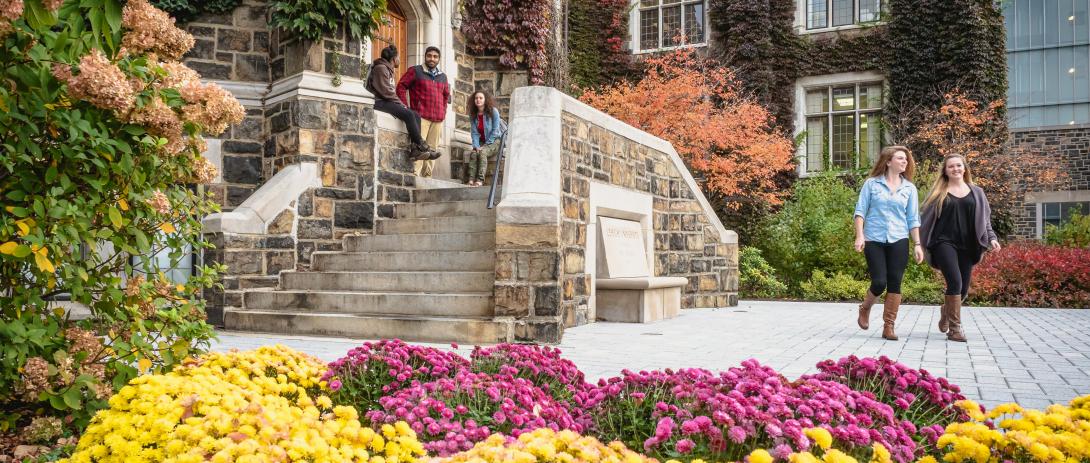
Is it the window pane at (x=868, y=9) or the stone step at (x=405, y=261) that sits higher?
the window pane at (x=868, y=9)

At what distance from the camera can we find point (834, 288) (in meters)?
13.6

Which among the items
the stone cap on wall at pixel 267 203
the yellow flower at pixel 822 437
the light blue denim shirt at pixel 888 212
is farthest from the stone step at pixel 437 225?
the yellow flower at pixel 822 437

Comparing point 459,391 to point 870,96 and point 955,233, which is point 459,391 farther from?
point 870,96

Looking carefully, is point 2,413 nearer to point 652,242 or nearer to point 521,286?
point 521,286

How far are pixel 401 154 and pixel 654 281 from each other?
323cm

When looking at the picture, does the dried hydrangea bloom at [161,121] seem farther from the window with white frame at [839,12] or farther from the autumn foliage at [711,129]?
the window with white frame at [839,12]

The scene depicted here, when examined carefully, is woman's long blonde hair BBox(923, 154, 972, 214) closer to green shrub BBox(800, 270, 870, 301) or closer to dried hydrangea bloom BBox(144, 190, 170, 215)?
dried hydrangea bloom BBox(144, 190, 170, 215)

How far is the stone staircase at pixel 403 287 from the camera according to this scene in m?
6.25

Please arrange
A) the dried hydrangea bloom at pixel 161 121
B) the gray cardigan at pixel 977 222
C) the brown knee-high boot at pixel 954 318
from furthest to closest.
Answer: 1. the gray cardigan at pixel 977 222
2. the brown knee-high boot at pixel 954 318
3. the dried hydrangea bloom at pixel 161 121

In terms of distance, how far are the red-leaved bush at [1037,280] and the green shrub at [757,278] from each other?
3.33 m

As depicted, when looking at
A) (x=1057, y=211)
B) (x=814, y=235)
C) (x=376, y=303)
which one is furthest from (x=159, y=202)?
(x=1057, y=211)

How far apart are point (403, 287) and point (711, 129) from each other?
34.8 feet

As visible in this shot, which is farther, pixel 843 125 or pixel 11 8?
pixel 843 125

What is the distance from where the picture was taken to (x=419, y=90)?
10.2m
